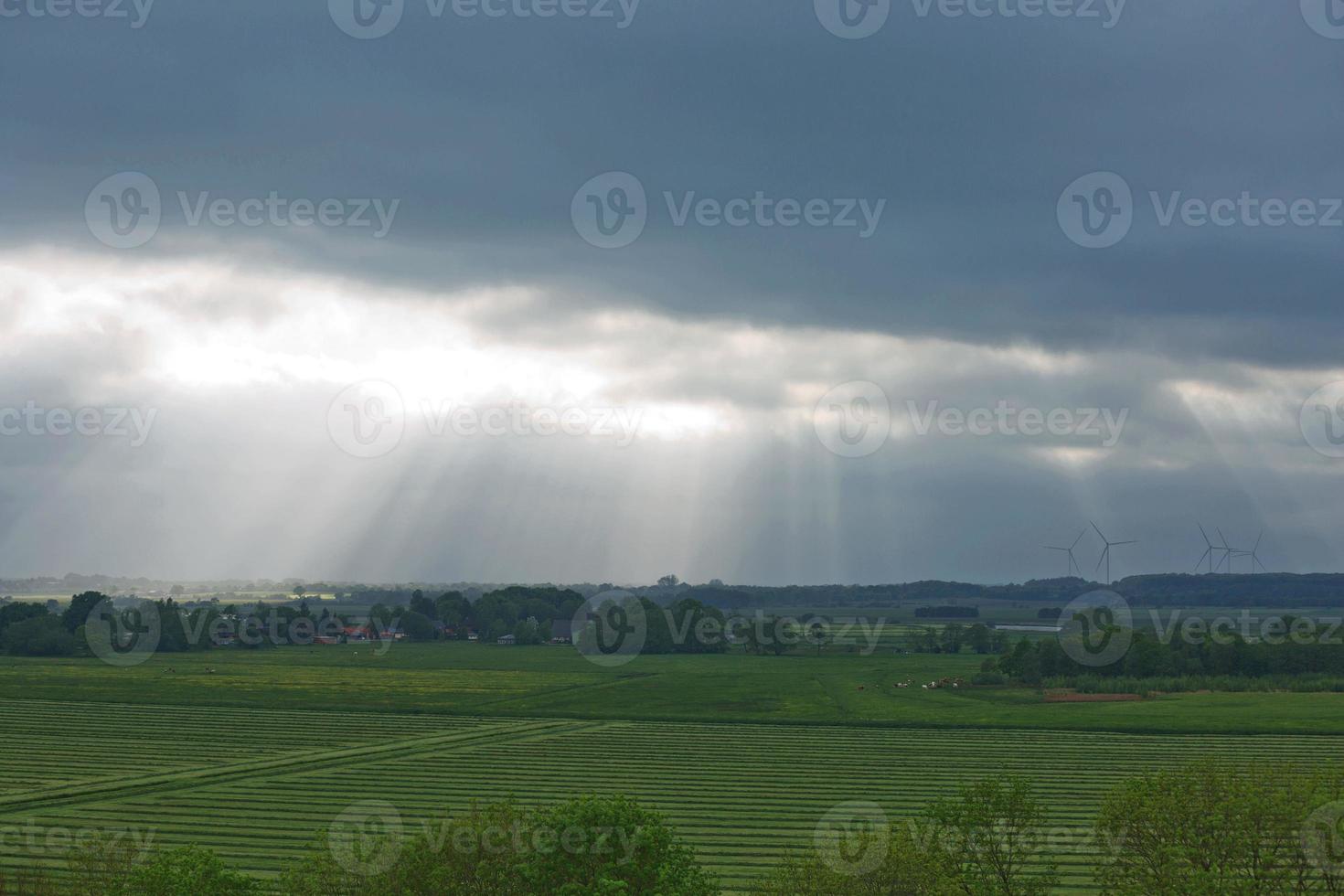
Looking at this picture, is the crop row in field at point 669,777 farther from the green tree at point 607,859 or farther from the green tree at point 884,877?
the green tree at point 884,877

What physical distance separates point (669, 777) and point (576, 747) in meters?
18.4

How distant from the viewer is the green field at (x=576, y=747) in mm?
69625

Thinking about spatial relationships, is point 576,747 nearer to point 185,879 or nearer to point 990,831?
point 990,831

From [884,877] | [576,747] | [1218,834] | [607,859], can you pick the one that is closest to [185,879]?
[607,859]

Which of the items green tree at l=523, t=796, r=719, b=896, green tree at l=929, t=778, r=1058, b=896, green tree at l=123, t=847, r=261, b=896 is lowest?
green tree at l=123, t=847, r=261, b=896

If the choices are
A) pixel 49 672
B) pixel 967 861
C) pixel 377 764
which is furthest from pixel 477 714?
pixel 967 861

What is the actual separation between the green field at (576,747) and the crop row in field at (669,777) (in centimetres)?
28

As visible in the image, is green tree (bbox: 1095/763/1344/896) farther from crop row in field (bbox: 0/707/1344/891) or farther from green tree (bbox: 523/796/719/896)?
crop row in field (bbox: 0/707/1344/891)

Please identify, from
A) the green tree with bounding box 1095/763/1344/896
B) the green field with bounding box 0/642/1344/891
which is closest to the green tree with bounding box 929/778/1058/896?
the green tree with bounding box 1095/763/1344/896

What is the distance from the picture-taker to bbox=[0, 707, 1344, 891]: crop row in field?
65.2 m

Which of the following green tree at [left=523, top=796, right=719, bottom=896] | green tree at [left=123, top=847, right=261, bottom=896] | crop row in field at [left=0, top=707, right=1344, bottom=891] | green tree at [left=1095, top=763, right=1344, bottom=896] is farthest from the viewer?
crop row in field at [left=0, top=707, right=1344, bottom=891]

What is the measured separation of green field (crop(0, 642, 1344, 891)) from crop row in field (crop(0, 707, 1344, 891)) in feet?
0.93

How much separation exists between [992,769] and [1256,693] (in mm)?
67016

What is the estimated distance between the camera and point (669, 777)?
85.8m
